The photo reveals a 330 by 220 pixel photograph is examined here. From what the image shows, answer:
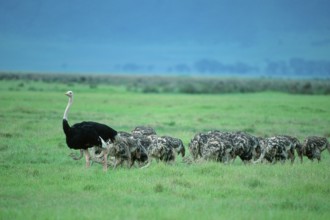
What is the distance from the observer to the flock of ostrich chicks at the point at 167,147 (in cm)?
1570

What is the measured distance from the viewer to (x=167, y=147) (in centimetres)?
1698

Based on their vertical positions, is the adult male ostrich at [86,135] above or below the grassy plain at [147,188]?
above

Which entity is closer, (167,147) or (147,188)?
(147,188)

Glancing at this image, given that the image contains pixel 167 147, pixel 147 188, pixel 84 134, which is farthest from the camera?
pixel 167 147

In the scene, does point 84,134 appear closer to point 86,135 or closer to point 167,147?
point 86,135

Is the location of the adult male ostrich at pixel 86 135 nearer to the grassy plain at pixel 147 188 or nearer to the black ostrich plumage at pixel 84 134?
the black ostrich plumage at pixel 84 134

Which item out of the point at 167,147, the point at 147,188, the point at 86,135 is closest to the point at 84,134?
the point at 86,135

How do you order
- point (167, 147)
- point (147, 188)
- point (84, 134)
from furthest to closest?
point (167, 147) < point (84, 134) < point (147, 188)

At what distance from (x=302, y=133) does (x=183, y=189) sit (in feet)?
45.6

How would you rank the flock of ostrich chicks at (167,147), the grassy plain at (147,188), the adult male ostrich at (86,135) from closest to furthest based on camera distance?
1. the grassy plain at (147,188)
2. the adult male ostrich at (86,135)
3. the flock of ostrich chicks at (167,147)

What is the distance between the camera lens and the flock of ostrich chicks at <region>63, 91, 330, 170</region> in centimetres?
1570

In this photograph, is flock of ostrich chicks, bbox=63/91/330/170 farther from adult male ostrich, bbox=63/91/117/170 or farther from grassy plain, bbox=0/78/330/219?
grassy plain, bbox=0/78/330/219

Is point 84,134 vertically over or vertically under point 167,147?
over

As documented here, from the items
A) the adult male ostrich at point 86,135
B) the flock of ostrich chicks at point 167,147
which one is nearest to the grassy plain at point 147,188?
the flock of ostrich chicks at point 167,147
